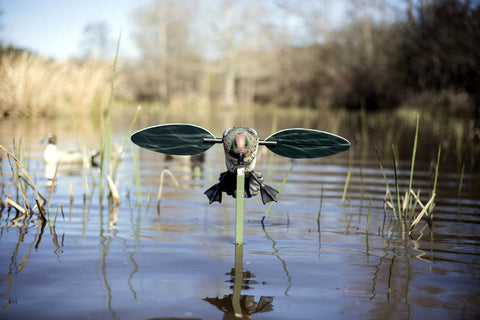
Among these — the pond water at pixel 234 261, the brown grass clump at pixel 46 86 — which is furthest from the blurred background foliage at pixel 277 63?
the pond water at pixel 234 261

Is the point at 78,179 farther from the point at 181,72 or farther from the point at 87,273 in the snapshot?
the point at 181,72

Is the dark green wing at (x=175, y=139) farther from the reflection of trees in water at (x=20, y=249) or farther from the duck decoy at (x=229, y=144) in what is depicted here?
the reflection of trees in water at (x=20, y=249)

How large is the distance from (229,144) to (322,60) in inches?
1373

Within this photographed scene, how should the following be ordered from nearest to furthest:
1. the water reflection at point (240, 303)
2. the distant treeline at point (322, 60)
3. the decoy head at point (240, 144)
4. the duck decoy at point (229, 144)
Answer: the water reflection at point (240, 303)
the decoy head at point (240, 144)
the duck decoy at point (229, 144)
the distant treeline at point (322, 60)

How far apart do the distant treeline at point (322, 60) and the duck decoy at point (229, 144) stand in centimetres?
1407

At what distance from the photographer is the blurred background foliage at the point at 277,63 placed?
49.2 ft

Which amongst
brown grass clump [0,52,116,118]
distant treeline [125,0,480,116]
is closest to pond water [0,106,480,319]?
brown grass clump [0,52,116,118]

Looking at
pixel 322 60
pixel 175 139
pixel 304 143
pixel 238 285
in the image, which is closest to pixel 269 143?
pixel 304 143

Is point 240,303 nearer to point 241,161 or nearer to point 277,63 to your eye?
point 241,161

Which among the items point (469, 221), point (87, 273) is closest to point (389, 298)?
point (87, 273)

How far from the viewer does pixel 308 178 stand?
5.93 metres

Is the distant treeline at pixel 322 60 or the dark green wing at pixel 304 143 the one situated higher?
the distant treeline at pixel 322 60

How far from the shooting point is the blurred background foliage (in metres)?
15.0

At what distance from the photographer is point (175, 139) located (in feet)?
7.15
